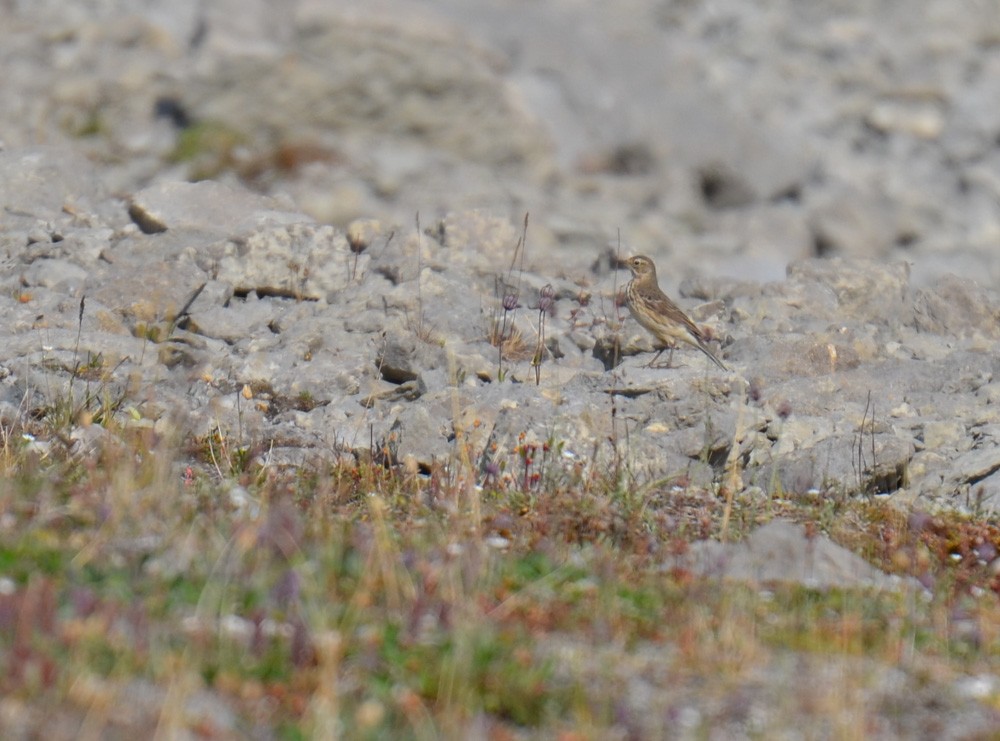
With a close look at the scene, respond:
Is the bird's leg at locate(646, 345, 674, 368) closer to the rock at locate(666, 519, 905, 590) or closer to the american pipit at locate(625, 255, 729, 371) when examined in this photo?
the american pipit at locate(625, 255, 729, 371)

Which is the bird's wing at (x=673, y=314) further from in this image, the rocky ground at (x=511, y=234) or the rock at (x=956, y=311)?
the rock at (x=956, y=311)

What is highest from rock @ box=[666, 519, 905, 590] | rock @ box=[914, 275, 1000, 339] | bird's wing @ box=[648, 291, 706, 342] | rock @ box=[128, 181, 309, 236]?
rock @ box=[666, 519, 905, 590]

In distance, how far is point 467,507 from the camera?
6277 millimetres

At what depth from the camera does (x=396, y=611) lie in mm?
4648

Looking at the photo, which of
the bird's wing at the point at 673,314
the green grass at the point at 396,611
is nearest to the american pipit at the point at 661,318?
the bird's wing at the point at 673,314

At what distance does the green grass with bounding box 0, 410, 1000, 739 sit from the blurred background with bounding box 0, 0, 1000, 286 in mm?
10688

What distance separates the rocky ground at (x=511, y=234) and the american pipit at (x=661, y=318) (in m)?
0.14

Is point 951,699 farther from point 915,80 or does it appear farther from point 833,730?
point 915,80

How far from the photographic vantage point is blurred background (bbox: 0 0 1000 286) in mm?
17672

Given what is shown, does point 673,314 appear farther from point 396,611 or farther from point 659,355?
point 396,611

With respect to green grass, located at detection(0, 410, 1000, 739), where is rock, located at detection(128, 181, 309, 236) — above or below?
below

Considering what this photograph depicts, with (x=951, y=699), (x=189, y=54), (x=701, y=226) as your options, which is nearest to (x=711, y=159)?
(x=701, y=226)

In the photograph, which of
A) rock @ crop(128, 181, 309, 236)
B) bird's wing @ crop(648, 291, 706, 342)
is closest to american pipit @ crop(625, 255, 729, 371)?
bird's wing @ crop(648, 291, 706, 342)

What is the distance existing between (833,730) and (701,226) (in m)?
14.3
